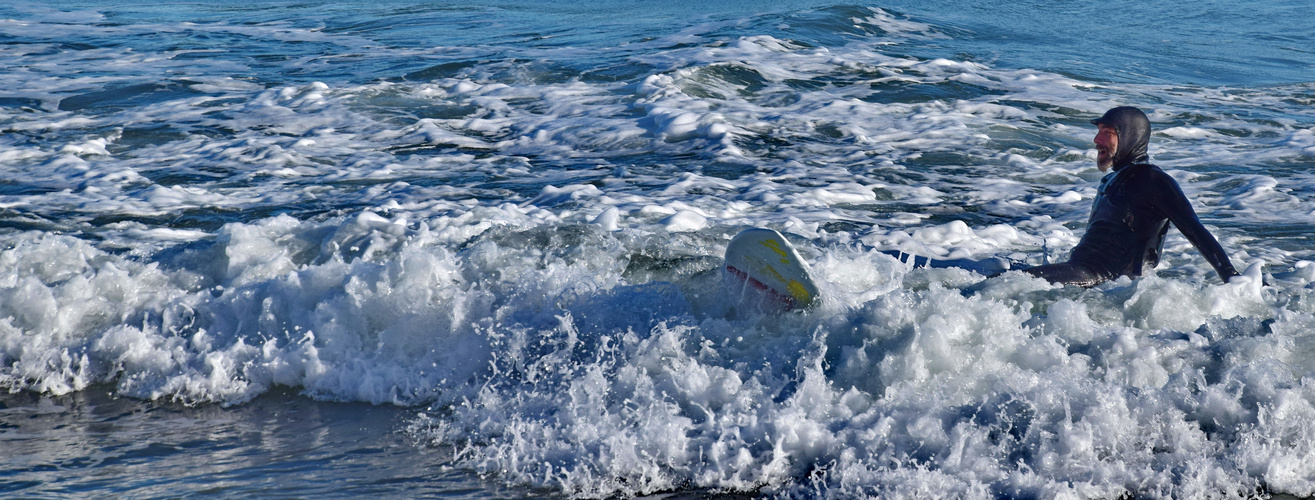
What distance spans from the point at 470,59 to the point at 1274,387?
39.6 ft

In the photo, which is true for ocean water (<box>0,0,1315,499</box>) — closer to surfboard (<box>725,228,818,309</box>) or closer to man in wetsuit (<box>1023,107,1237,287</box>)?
surfboard (<box>725,228,818,309</box>)

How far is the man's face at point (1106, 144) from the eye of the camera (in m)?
5.80

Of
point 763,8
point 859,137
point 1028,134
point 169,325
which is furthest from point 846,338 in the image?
point 763,8

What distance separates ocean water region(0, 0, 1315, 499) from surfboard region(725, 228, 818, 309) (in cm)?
9

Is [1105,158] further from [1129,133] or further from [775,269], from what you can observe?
[775,269]

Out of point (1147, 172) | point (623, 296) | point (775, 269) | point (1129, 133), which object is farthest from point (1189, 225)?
point (623, 296)

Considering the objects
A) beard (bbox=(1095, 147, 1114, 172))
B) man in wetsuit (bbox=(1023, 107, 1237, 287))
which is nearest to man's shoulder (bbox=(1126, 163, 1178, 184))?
man in wetsuit (bbox=(1023, 107, 1237, 287))

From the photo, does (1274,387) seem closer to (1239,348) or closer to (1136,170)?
(1239,348)

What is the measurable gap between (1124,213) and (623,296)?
285 cm

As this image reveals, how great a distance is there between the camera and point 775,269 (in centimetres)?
490

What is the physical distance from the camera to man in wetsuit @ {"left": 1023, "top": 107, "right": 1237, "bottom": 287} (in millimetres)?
5719

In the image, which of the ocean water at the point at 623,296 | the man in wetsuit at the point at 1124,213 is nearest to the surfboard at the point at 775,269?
the ocean water at the point at 623,296

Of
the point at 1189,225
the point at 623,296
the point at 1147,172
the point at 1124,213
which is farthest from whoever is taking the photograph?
the point at 1124,213

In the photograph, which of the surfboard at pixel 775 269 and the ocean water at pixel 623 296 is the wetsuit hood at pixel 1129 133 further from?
the surfboard at pixel 775 269
